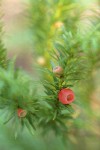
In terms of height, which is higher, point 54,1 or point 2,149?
point 54,1

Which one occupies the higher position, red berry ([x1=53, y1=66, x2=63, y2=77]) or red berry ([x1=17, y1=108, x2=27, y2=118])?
red berry ([x1=53, y1=66, x2=63, y2=77])

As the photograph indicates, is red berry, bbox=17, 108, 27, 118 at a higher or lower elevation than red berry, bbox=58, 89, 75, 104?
lower

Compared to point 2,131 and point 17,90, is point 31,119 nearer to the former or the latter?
point 17,90

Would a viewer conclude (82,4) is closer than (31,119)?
No

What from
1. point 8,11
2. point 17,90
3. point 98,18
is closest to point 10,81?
point 17,90

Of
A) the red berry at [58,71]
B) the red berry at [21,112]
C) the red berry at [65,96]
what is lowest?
the red berry at [21,112]

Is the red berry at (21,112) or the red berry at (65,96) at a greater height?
the red berry at (65,96)

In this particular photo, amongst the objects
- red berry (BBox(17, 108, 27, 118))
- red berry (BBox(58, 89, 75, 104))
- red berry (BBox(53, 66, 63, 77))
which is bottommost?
red berry (BBox(17, 108, 27, 118))

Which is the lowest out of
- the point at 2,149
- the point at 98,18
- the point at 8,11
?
the point at 2,149
